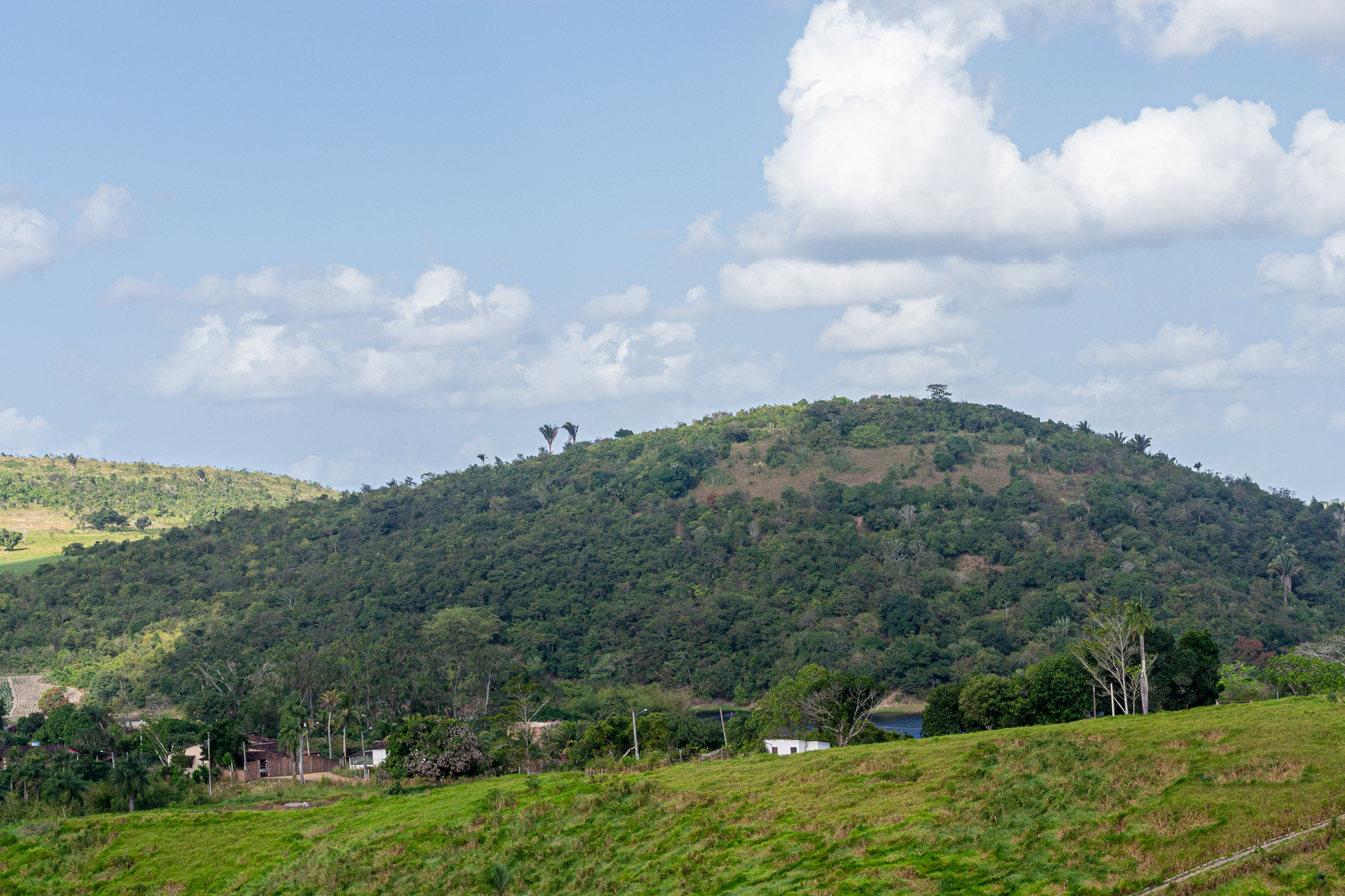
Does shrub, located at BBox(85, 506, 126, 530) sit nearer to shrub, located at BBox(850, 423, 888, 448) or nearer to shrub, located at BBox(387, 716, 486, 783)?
shrub, located at BBox(850, 423, 888, 448)

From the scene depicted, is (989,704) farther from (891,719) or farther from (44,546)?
(44,546)

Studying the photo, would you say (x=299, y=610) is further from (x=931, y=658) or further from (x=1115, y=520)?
(x=1115, y=520)

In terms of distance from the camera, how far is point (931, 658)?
353ft

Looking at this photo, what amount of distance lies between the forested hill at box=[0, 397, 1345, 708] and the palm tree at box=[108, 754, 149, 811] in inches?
1081

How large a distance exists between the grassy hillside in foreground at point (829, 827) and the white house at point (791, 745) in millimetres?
12084

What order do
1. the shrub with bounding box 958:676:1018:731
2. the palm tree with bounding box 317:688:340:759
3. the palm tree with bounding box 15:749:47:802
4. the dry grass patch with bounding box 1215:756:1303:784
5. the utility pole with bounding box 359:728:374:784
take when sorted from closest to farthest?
the dry grass patch with bounding box 1215:756:1303:784 → the palm tree with bounding box 15:749:47:802 → the shrub with bounding box 958:676:1018:731 → the utility pole with bounding box 359:728:374:784 → the palm tree with bounding box 317:688:340:759

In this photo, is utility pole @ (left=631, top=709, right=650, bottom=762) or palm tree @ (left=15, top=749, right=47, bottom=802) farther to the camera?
utility pole @ (left=631, top=709, right=650, bottom=762)

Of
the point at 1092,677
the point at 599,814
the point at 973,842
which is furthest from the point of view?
the point at 1092,677

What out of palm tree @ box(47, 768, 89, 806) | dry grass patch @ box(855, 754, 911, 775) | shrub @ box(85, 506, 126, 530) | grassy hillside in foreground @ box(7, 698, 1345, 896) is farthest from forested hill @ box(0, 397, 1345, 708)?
dry grass patch @ box(855, 754, 911, 775)

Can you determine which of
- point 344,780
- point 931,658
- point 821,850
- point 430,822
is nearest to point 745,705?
point 931,658

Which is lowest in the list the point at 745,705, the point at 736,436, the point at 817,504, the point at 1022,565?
the point at 745,705

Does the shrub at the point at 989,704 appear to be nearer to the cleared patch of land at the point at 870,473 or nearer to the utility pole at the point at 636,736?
the utility pole at the point at 636,736

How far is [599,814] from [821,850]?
11794mm

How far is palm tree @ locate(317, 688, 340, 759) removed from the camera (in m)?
77.1
